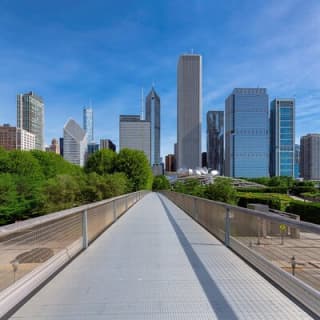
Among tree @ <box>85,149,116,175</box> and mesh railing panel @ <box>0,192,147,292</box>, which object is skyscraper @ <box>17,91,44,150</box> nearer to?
tree @ <box>85,149,116,175</box>

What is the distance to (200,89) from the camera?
18875cm

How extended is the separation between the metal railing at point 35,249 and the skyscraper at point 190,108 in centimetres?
18043

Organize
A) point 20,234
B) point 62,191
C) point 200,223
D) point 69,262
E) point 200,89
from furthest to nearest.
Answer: point 200,89 → point 62,191 → point 200,223 → point 69,262 → point 20,234

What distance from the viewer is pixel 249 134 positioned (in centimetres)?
13538

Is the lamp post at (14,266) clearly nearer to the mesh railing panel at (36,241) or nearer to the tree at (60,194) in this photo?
the mesh railing panel at (36,241)

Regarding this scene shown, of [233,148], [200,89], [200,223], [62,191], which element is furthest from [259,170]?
[200,223]

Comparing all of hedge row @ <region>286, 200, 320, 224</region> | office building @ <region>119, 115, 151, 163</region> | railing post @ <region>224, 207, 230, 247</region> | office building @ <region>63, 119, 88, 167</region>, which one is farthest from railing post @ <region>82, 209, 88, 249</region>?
office building @ <region>63, 119, 88, 167</region>

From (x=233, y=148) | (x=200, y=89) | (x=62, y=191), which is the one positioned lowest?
(x=62, y=191)

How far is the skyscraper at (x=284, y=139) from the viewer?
480ft

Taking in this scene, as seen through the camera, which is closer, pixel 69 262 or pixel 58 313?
pixel 58 313

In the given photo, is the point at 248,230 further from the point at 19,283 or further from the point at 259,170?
the point at 259,170

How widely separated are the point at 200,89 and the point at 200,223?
18590 cm

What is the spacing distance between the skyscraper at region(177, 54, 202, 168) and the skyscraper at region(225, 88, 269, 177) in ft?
168

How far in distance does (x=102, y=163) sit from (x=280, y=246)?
5681 cm
